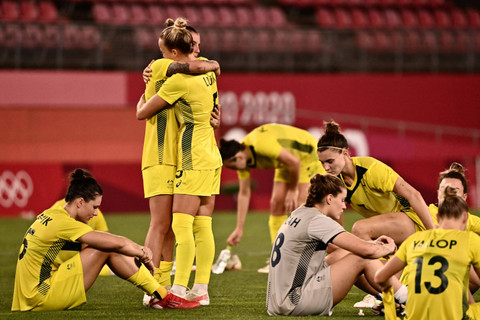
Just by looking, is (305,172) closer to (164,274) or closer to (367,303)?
(164,274)

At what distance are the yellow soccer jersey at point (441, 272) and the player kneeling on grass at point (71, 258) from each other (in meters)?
1.89

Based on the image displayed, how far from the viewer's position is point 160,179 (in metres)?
5.90

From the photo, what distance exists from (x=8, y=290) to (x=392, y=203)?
10.7 feet

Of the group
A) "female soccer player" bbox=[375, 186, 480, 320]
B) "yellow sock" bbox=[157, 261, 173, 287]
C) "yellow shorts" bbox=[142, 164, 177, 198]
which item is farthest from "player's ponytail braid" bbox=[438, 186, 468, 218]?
"yellow sock" bbox=[157, 261, 173, 287]

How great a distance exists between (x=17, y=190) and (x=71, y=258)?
33.5 feet

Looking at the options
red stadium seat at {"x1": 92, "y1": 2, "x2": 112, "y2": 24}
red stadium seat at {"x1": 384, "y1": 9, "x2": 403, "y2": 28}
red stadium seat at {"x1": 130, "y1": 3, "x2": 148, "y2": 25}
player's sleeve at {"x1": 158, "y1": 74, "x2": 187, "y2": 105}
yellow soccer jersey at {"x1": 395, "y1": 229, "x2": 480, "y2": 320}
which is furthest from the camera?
red stadium seat at {"x1": 384, "y1": 9, "x2": 403, "y2": 28}

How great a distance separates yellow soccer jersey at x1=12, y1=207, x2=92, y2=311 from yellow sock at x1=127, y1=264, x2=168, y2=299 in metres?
0.44

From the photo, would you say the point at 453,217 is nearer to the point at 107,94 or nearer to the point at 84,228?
the point at 84,228

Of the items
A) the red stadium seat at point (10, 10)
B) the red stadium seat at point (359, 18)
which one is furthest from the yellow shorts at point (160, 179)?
the red stadium seat at point (359, 18)

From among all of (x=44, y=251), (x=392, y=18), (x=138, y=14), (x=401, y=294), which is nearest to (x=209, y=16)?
(x=138, y=14)

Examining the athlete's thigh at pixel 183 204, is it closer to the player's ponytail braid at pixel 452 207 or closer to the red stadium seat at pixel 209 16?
the player's ponytail braid at pixel 452 207

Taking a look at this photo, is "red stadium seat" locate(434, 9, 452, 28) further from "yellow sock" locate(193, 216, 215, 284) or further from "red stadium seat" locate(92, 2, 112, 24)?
"yellow sock" locate(193, 216, 215, 284)

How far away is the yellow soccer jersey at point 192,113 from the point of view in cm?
575

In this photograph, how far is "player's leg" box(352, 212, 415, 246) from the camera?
5789 mm
